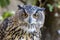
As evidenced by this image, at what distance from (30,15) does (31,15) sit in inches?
0.4

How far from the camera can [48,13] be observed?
15.7 ft

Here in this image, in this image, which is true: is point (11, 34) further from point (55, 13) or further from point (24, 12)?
point (55, 13)

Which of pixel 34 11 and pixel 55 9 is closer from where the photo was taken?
pixel 34 11

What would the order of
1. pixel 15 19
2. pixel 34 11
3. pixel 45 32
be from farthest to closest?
1. pixel 45 32
2. pixel 15 19
3. pixel 34 11

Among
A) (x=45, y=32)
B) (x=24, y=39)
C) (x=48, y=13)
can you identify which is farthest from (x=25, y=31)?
(x=48, y=13)

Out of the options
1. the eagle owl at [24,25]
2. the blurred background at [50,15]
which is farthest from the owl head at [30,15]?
the blurred background at [50,15]

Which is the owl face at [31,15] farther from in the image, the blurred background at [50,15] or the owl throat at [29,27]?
the blurred background at [50,15]

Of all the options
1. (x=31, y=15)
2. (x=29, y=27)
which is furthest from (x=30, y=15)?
(x=29, y=27)

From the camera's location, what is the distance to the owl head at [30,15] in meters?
3.07

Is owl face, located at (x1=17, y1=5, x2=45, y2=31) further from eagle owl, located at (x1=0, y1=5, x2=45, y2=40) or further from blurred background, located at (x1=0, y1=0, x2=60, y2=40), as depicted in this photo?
blurred background, located at (x1=0, y1=0, x2=60, y2=40)

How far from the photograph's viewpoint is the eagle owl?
10.2 feet

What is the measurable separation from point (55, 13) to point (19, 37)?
1.55m

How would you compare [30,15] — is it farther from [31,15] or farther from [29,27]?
[29,27]

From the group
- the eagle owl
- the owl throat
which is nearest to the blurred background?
the eagle owl
